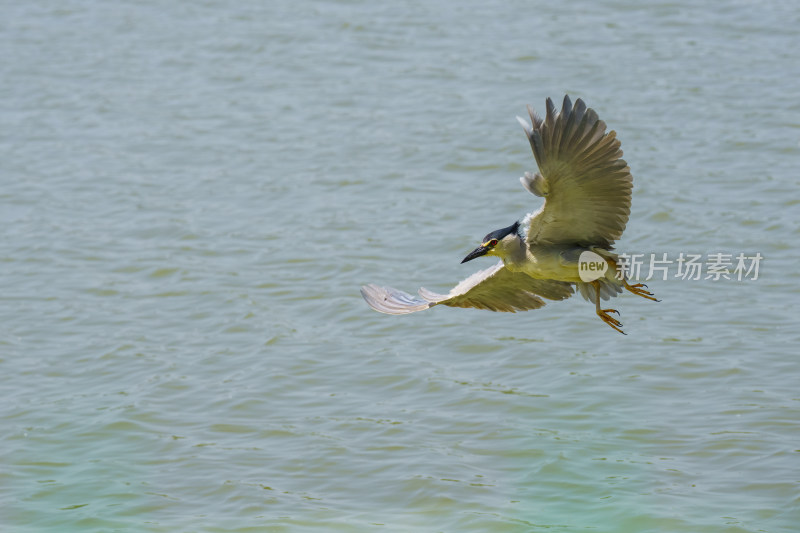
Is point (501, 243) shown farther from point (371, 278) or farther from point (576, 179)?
point (371, 278)

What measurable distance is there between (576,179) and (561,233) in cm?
51

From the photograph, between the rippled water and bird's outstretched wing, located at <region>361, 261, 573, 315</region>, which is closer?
bird's outstretched wing, located at <region>361, 261, 573, 315</region>

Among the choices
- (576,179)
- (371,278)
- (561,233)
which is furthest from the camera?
(371,278)

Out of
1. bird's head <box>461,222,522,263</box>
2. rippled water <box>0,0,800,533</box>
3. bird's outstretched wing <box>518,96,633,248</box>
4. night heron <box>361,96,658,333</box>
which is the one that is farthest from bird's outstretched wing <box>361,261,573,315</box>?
rippled water <box>0,0,800,533</box>

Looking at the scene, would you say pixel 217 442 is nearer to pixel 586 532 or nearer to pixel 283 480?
pixel 283 480

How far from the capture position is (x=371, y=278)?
35.8 ft

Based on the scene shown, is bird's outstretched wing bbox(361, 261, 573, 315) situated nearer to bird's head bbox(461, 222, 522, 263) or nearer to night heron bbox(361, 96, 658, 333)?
night heron bbox(361, 96, 658, 333)

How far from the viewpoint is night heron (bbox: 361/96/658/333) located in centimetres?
616

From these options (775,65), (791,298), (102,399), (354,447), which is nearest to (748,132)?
(775,65)

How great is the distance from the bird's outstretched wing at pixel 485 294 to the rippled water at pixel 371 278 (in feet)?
4.50

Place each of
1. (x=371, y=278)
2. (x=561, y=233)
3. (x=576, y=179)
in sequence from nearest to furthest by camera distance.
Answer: (x=576, y=179) < (x=561, y=233) < (x=371, y=278)

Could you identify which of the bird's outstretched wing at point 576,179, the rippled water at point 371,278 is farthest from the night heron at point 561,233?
the rippled water at point 371,278

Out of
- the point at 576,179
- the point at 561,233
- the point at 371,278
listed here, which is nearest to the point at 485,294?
the point at 561,233

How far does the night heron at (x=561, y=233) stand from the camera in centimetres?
616
